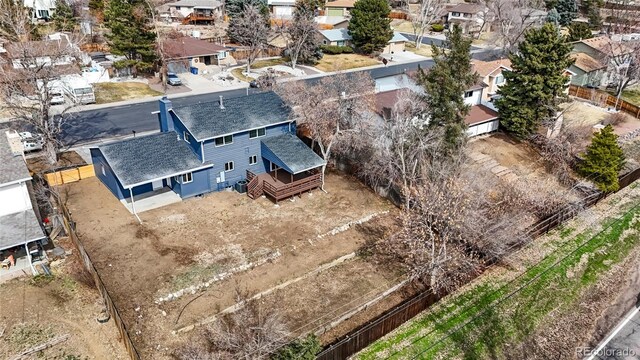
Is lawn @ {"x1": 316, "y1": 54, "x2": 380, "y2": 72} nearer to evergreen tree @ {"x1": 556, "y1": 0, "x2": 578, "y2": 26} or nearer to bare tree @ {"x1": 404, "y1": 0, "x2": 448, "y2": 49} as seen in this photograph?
bare tree @ {"x1": 404, "y1": 0, "x2": 448, "y2": 49}

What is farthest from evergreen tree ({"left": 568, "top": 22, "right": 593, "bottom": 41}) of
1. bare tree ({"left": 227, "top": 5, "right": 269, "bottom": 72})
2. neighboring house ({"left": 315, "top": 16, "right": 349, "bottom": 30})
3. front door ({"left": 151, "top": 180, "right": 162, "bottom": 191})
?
front door ({"left": 151, "top": 180, "right": 162, "bottom": 191})

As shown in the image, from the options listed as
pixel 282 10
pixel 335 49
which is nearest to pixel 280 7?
pixel 282 10

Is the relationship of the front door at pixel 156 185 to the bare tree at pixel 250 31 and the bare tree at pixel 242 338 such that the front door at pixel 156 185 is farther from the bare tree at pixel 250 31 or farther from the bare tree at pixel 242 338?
the bare tree at pixel 250 31

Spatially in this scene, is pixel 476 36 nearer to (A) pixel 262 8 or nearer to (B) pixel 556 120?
(A) pixel 262 8

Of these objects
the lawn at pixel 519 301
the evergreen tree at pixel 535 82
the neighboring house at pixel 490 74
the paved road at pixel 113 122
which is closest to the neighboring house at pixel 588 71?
the neighboring house at pixel 490 74

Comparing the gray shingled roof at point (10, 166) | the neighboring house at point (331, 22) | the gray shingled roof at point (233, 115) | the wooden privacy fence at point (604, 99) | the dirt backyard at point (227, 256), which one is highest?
the neighboring house at point (331, 22)

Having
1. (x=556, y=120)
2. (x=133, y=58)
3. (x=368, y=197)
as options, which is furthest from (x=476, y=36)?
(x=368, y=197)

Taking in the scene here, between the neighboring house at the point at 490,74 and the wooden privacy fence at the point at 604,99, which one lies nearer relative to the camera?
the neighboring house at the point at 490,74
